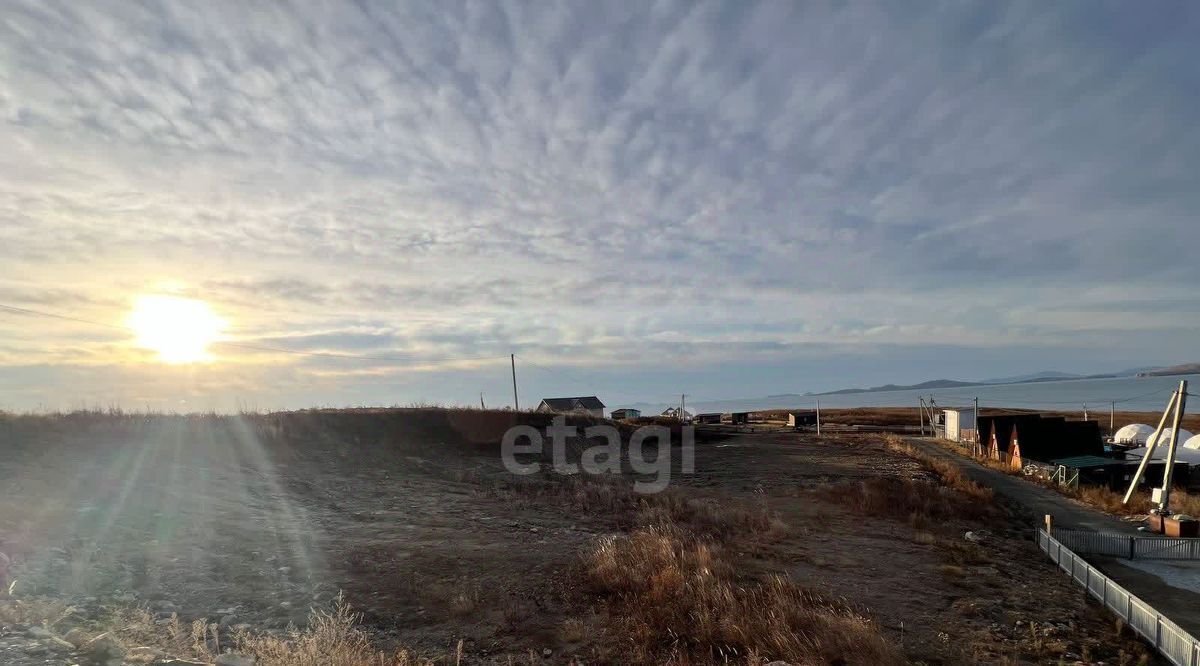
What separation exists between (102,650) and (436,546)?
7.01 metres

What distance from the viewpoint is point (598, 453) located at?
3584 cm

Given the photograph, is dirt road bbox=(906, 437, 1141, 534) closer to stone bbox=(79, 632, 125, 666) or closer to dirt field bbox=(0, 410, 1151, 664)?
dirt field bbox=(0, 410, 1151, 664)

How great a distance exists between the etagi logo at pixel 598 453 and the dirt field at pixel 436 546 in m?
3.74

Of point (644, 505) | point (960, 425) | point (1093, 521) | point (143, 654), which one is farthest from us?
point (960, 425)

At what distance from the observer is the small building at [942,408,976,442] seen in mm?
55719

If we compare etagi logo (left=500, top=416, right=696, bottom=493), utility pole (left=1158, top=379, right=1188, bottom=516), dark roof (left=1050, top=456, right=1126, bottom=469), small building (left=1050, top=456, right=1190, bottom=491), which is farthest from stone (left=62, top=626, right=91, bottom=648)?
dark roof (left=1050, top=456, right=1126, bottom=469)

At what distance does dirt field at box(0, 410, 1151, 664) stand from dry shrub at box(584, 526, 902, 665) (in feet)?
0.62

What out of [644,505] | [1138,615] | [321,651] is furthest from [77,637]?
[1138,615]

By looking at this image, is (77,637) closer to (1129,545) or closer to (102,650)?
(102,650)

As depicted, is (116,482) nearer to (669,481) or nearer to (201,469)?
(201,469)

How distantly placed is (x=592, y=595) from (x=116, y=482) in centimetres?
1149

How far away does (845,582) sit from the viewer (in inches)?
466

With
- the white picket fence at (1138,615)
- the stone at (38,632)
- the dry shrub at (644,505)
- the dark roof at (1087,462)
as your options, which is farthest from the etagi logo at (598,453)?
the dark roof at (1087,462)

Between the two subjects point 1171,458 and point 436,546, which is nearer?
point 436,546
